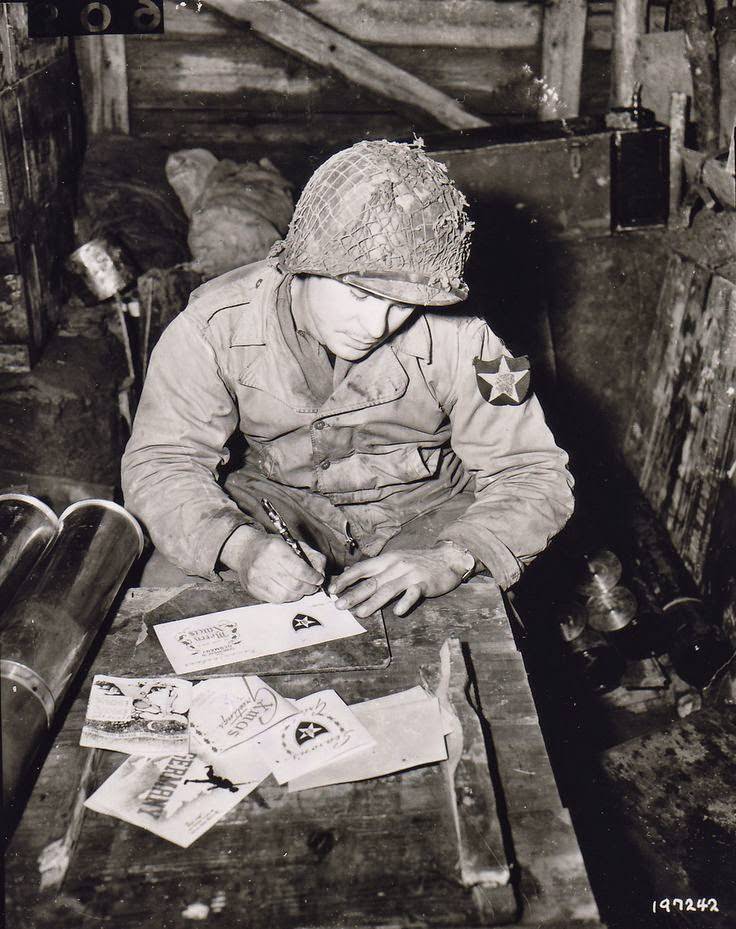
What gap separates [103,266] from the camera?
4.58 metres

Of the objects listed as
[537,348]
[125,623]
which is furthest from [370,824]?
[537,348]

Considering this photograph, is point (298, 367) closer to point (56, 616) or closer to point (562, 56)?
point (56, 616)

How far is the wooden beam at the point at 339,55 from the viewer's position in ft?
17.2

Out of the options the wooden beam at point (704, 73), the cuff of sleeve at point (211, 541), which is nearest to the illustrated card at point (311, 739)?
the cuff of sleeve at point (211, 541)

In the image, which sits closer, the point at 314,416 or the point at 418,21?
the point at 314,416

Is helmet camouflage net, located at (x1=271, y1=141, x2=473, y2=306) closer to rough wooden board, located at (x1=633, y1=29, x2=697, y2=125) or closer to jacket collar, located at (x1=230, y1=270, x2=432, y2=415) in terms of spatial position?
jacket collar, located at (x1=230, y1=270, x2=432, y2=415)

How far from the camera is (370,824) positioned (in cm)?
158

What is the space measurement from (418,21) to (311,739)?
500 centimetres

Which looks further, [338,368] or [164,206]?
[164,206]

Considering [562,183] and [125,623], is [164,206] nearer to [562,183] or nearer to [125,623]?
[562,183]

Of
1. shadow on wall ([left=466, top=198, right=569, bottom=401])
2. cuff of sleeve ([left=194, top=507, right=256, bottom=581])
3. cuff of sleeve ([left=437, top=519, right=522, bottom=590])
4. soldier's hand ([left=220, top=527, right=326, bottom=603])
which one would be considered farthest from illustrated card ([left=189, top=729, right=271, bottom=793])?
shadow on wall ([left=466, top=198, right=569, bottom=401])

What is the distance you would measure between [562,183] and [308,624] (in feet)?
10.7

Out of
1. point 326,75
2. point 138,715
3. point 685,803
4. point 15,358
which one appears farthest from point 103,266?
point 685,803

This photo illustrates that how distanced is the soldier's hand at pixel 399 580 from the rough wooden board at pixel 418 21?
14.2 ft
